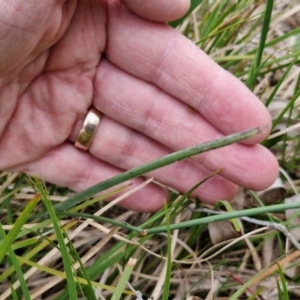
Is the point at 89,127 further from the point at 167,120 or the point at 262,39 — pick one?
the point at 262,39

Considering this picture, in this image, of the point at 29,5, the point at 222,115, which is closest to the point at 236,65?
the point at 222,115

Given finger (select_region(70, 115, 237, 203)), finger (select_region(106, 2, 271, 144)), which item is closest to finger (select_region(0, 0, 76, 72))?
finger (select_region(106, 2, 271, 144))

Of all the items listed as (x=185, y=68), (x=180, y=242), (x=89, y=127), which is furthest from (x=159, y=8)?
(x=180, y=242)

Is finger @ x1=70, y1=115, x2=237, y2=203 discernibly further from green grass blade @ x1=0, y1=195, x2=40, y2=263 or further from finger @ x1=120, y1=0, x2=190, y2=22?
→ green grass blade @ x1=0, y1=195, x2=40, y2=263

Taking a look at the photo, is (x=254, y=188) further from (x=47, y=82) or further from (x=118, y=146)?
(x=47, y=82)

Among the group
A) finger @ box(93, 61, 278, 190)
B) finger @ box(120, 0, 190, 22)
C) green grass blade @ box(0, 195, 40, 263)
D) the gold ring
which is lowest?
the gold ring

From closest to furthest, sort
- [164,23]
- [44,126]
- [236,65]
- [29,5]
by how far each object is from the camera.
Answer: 1. [29,5]
2. [164,23]
3. [44,126]
4. [236,65]

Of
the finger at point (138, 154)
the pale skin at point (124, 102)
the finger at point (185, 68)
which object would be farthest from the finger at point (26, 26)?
the finger at point (138, 154)
